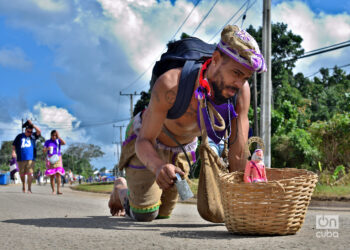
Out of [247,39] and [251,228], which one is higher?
[247,39]

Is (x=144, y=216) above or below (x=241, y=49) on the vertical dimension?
below

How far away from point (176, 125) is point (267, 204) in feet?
4.22

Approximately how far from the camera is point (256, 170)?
321 centimetres

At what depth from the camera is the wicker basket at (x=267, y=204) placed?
2.94m

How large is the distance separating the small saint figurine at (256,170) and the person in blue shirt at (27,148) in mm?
8953

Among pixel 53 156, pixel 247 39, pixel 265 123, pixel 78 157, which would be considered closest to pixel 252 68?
pixel 247 39

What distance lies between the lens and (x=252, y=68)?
10.4ft

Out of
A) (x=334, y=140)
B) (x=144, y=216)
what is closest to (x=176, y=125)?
(x=144, y=216)

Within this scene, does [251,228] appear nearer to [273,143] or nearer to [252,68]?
[252,68]

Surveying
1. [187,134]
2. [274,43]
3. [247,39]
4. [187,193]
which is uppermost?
[274,43]

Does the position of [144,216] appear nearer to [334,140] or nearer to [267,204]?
[267,204]

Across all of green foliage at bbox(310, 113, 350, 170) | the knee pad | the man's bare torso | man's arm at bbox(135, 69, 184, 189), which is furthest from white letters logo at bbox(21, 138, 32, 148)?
green foliage at bbox(310, 113, 350, 170)

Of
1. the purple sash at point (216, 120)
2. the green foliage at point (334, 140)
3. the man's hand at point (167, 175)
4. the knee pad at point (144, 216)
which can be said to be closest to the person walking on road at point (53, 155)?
the knee pad at point (144, 216)

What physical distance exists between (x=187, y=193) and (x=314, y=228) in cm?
125
